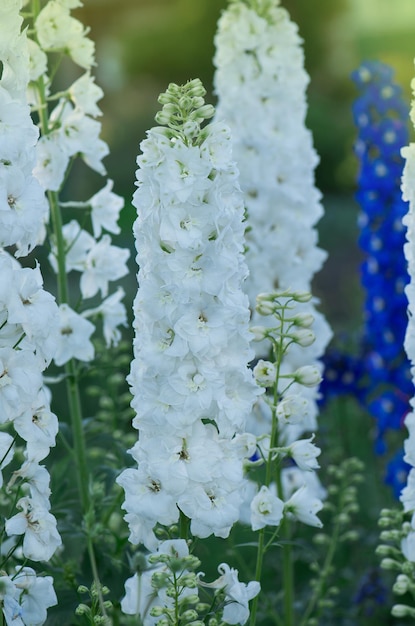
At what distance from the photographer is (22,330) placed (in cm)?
270

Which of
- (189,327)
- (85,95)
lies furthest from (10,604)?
(85,95)

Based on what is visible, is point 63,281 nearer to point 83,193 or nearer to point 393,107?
point 393,107

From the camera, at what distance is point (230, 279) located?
8.79 feet

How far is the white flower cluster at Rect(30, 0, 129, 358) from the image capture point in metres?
3.51

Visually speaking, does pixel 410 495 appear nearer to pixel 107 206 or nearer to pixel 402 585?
pixel 402 585

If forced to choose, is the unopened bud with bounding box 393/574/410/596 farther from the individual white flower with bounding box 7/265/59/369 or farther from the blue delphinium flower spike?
A: the blue delphinium flower spike

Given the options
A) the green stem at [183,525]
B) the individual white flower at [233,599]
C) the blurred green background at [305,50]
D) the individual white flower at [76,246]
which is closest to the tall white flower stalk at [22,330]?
the green stem at [183,525]

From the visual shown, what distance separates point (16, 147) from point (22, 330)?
43 centimetres

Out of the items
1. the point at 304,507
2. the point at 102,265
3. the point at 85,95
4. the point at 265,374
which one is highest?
the point at 85,95

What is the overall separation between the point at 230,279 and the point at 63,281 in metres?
1.09

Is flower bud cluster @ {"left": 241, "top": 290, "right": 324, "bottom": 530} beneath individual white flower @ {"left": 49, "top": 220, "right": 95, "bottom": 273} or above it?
beneath

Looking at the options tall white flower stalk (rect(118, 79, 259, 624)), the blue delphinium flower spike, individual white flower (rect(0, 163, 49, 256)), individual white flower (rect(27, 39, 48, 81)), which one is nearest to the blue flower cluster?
the blue delphinium flower spike

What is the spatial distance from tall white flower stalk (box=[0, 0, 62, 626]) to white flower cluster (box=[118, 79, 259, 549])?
230 mm

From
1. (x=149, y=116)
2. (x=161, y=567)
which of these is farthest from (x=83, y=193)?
(x=161, y=567)
